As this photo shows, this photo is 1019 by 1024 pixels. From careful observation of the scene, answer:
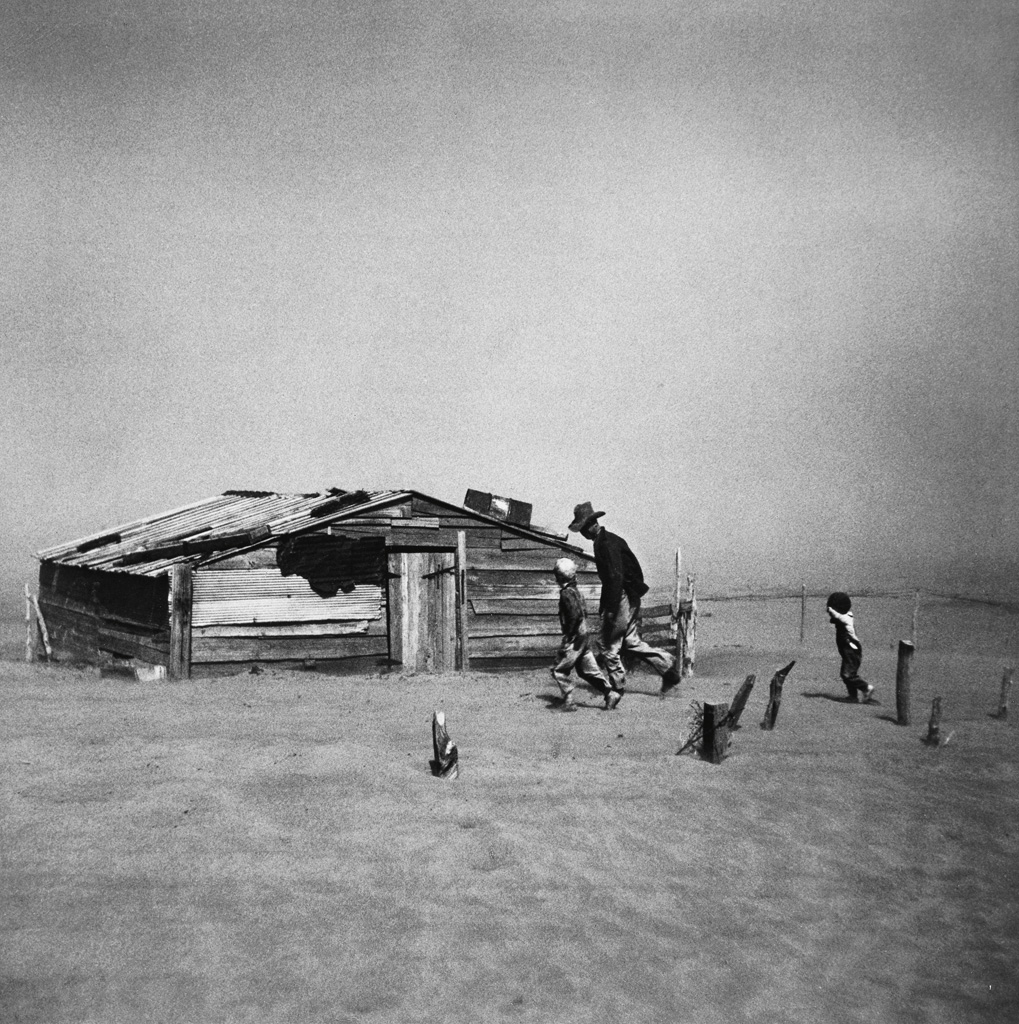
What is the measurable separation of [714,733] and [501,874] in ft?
10.7

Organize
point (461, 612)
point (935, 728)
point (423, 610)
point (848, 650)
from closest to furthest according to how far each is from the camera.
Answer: point (935, 728), point (848, 650), point (423, 610), point (461, 612)

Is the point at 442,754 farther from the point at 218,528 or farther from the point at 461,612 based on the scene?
the point at 218,528

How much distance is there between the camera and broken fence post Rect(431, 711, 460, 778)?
8031 mm

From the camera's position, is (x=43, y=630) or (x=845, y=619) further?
(x=43, y=630)

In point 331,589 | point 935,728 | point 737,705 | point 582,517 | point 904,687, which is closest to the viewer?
point 737,705

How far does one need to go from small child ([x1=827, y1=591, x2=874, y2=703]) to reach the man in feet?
8.09

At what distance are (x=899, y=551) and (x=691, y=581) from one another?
47.7 meters

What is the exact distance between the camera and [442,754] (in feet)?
26.5

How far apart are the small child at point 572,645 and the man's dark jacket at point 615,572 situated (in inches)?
14.3

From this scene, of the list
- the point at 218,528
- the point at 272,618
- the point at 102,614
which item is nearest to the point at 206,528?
the point at 218,528

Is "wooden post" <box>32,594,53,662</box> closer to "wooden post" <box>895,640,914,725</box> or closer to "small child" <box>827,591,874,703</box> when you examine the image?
"small child" <box>827,591,874,703</box>

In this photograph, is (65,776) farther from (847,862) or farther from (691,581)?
(691,581)

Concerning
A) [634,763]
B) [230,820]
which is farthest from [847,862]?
[230,820]

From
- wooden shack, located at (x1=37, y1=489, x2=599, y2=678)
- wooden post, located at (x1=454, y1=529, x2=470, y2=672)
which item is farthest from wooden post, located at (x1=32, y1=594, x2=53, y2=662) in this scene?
wooden post, located at (x1=454, y1=529, x2=470, y2=672)
